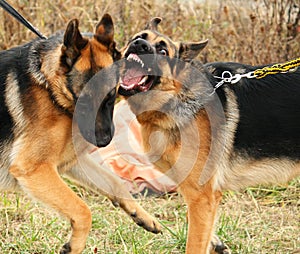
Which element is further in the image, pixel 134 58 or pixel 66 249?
pixel 134 58

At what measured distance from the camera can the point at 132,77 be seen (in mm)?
4418

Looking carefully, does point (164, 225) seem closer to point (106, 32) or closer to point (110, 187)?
point (110, 187)

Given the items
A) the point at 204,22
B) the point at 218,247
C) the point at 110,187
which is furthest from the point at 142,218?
the point at 204,22

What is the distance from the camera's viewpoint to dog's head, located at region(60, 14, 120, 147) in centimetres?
399

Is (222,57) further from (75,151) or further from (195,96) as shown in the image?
(75,151)

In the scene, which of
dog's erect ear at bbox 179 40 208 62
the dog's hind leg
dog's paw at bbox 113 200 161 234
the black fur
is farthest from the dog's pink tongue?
dog's paw at bbox 113 200 161 234

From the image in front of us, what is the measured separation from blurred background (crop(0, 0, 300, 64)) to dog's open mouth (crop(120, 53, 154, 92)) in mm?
2921

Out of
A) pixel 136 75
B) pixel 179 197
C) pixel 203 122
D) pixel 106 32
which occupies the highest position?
pixel 106 32

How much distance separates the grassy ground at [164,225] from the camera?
4.78 meters

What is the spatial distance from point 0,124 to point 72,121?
20.8 inches

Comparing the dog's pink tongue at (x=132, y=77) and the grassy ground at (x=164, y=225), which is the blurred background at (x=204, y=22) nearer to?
the grassy ground at (x=164, y=225)

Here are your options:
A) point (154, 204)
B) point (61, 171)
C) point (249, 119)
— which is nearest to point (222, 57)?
point (154, 204)

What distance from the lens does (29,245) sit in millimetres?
4715

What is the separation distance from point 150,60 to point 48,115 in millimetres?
871
